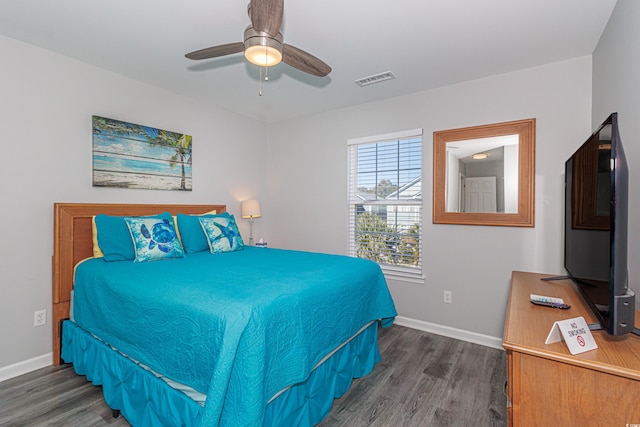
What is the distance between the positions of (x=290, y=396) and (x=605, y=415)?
1278 mm

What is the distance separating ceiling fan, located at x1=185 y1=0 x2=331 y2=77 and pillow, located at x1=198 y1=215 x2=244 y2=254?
160cm

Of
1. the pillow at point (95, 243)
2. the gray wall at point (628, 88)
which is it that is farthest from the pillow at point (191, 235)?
the gray wall at point (628, 88)

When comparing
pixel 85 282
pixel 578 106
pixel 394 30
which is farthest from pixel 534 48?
pixel 85 282

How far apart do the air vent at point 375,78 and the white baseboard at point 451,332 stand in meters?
2.45

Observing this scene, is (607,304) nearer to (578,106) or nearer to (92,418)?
(578,106)

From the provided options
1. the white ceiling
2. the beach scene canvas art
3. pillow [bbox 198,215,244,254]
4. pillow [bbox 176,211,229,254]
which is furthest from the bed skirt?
the white ceiling

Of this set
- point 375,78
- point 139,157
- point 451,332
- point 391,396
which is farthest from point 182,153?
point 451,332

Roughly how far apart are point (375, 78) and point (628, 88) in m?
1.78

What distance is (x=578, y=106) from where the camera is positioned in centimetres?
249

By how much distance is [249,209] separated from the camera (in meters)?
3.95

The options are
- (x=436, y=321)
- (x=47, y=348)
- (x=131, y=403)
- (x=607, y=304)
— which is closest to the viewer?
(x=607, y=304)

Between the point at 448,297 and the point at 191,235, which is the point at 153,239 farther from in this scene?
the point at 448,297

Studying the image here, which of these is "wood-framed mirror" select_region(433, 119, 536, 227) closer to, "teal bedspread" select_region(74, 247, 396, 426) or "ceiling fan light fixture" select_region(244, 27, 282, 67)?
"teal bedspread" select_region(74, 247, 396, 426)

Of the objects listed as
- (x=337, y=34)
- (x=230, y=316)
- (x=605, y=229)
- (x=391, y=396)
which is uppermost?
(x=337, y=34)
